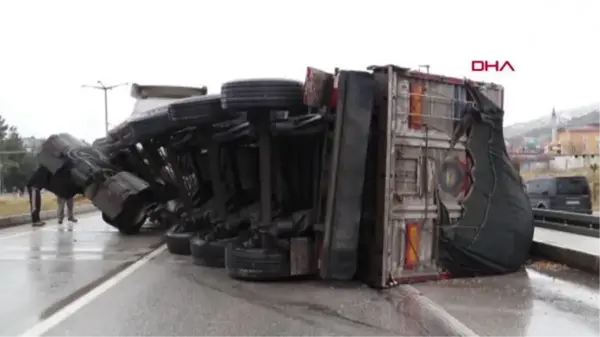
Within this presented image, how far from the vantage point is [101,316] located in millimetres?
5926

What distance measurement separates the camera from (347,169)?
661 cm

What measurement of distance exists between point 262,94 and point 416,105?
5.67ft

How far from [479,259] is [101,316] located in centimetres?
425

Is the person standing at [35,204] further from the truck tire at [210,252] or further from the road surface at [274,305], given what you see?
the truck tire at [210,252]

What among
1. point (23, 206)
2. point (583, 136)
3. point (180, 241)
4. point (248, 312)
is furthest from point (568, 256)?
point (583, 136)

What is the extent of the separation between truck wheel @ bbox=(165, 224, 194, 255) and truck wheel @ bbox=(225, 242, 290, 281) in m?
2.89

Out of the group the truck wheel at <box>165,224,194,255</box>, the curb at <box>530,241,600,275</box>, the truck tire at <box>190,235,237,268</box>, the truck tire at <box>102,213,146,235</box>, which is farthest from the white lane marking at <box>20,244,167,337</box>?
the curb at <box>530,241,600,275</box>

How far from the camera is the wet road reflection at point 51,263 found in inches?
250

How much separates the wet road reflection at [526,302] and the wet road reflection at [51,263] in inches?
158

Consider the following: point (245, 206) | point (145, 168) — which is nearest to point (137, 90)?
point (145, 168)

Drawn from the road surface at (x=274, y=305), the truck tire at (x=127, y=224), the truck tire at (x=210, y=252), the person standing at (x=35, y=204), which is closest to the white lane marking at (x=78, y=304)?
the road surface at (x=274, y=305)

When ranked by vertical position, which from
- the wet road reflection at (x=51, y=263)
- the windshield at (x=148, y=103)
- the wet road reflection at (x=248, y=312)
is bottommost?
the wet road reflection at (x=51, y=263)

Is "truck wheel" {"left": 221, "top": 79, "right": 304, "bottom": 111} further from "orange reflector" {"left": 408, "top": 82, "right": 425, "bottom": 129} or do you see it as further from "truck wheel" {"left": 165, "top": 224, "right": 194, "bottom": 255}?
"truck wheel" {"left": 165, "top": 224, "right": 194, "bottom": 255}

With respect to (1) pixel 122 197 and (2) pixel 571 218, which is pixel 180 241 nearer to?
(1) pixel 122 197
